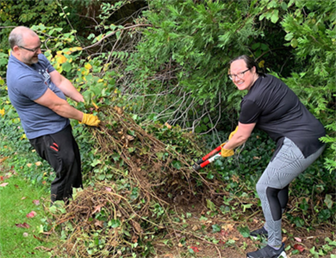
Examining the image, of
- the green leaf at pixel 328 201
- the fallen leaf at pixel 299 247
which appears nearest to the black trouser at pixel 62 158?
the fallen leaf at pixel 299 247

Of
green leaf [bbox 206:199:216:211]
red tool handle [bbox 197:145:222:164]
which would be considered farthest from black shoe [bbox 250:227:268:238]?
red tool handle [bbox 197:145:222:164]

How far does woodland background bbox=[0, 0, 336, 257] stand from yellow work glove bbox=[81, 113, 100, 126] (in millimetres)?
127

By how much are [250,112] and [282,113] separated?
0.31 meters

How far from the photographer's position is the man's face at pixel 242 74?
115 inches

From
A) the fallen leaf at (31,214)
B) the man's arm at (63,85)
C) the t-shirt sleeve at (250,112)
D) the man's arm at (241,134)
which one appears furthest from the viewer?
the fallen leaf at (31,214)

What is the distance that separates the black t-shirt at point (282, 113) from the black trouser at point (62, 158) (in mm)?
1841

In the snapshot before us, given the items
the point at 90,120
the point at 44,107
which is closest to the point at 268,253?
the point at 90,120

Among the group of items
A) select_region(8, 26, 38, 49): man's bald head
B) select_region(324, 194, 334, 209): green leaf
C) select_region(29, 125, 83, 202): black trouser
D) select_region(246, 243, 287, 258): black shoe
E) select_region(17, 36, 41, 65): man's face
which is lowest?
select_region(324, 194, 334, 209): green leaf

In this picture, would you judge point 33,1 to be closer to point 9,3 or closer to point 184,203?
point 9,3

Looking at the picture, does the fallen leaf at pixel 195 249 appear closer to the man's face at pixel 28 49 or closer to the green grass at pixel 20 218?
the green grass at pixel 20 218

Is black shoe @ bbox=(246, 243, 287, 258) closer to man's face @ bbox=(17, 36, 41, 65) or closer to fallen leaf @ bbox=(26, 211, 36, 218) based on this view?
fallen leaf @ bbox=(26, 211, 36, 218)

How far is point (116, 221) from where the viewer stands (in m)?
2.95

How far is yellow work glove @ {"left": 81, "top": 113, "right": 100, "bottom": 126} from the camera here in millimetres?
3480

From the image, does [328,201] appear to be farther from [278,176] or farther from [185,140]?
[185,140]
